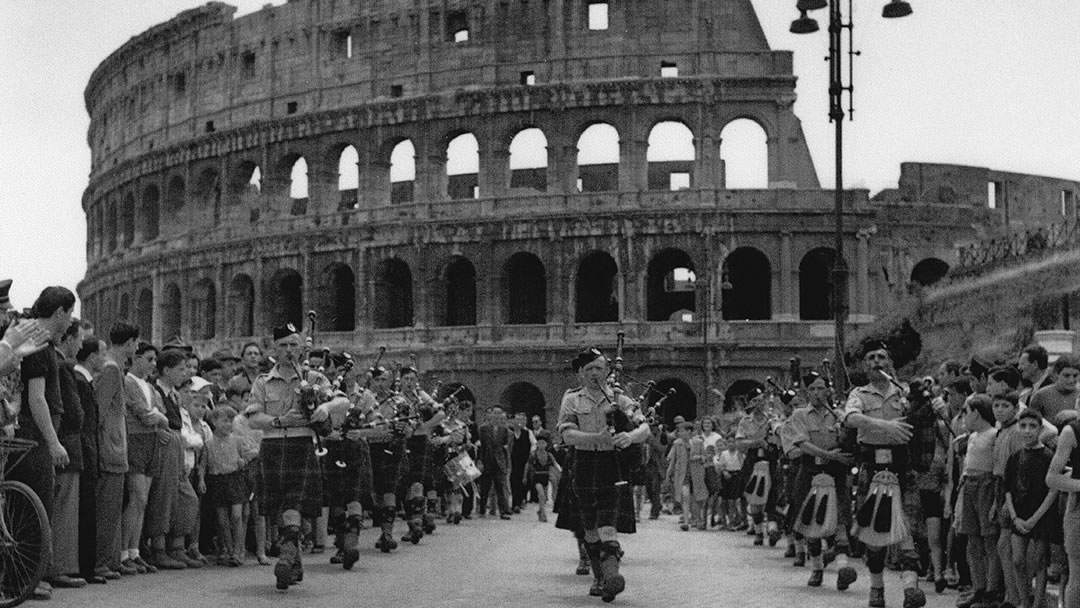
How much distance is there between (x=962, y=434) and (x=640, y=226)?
33.2m

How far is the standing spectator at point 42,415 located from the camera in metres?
11.5

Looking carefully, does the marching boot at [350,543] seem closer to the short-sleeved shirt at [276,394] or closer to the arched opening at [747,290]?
the short-sleeved shirt at [276,394]

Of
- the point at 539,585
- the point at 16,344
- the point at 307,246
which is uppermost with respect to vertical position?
the point at 307,246

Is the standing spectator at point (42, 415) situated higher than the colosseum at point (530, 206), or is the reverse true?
the colosseum at point (530, 206)

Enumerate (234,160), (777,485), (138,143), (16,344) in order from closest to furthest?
(16,344) → (777,485) → (234,160) → (138,143)

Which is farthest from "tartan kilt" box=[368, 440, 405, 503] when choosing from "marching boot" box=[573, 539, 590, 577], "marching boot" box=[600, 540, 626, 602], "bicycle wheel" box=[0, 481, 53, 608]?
"bicycle wheel" box=[0, 481, 53, 608]

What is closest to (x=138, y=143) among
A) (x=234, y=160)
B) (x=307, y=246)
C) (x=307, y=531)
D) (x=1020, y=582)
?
(x=234, y=160)

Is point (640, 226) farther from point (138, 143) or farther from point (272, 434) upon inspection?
point (272, 434)

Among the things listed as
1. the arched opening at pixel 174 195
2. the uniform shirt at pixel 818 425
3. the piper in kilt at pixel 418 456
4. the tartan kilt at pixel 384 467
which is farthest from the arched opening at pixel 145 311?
the uniform shirt at pixel 818 425

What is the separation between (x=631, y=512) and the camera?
1334cm

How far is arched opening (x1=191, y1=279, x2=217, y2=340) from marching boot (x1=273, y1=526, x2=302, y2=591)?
42.0m

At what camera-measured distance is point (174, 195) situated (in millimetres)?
57062

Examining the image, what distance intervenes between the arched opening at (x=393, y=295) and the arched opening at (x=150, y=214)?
11661 millimetres

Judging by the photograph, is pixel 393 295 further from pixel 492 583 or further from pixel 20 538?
pixel 20 538
